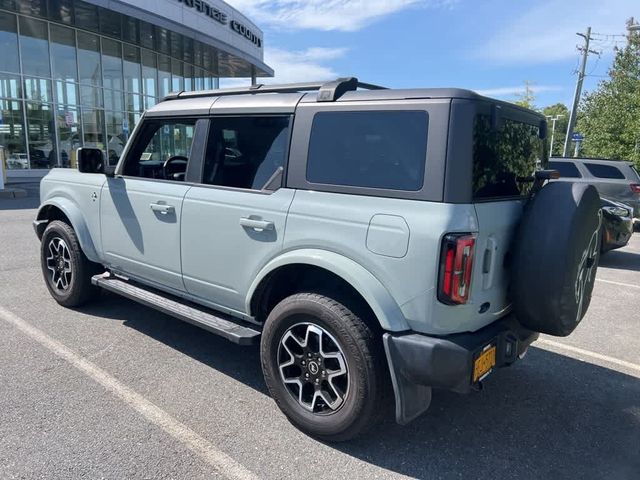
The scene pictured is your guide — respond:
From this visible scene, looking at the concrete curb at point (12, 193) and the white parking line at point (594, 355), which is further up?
the concrete curb at point (12, 193)

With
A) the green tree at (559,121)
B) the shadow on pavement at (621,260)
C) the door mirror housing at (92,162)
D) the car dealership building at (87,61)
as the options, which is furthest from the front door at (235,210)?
the green tree at (559,121)

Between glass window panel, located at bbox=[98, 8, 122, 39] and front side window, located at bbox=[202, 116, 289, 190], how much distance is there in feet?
59.1

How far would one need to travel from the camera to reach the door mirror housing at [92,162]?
4.41 metres

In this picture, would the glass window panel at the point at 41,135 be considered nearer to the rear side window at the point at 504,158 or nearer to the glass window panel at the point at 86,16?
the glass window panel at the point at 86,16

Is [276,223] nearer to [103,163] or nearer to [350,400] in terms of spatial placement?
[350,400]

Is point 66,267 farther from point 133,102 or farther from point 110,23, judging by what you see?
point 133,102

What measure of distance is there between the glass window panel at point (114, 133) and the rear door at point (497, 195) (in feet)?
73.5

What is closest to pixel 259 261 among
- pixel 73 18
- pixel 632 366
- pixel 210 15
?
pixel 632 366

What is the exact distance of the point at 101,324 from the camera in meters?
4.63

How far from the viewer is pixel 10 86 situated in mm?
18781

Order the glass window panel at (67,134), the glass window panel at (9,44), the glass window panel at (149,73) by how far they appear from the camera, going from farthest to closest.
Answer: the glass window panel at (149,73)
the glass window panel at (67,134)
the glass window panel at (9,44)

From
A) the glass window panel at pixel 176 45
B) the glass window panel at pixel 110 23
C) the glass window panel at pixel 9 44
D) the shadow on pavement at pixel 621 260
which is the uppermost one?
the glass window panel at pixel 110 23

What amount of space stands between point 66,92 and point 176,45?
5.80 metres

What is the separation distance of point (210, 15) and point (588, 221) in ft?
78.1
